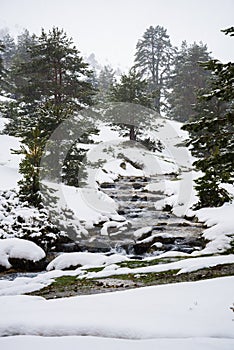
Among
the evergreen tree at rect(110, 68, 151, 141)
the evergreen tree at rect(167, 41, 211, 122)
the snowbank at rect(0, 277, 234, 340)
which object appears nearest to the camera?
the snowbank at rect(0, 277, 234, 340)

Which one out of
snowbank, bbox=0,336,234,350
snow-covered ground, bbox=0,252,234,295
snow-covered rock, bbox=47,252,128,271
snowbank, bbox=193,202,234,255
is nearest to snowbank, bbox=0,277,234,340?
snowbank, bbox=0,336,234,350

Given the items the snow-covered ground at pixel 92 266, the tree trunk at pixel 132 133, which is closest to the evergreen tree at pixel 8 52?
the tree trunk at pixel 132 133

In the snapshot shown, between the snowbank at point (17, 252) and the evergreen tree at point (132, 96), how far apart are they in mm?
26018

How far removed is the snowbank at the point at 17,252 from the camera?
10620 millimetres

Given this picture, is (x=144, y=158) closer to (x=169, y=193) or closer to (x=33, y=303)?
(x=169, y=193)

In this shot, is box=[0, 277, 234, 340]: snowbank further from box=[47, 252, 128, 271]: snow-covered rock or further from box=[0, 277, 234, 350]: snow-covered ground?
box=[47, 252, 128, 271]: snow-covered rock

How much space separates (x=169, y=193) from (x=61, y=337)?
1898cm

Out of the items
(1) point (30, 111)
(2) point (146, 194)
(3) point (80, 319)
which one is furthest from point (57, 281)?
(1) point (30, 111)

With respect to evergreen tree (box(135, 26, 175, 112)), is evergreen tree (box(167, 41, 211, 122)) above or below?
below

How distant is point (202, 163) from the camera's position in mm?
8516

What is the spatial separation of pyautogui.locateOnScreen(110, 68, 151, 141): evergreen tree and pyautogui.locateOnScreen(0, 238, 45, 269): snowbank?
26.0 m

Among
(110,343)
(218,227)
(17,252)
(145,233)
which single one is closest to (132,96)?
(145,233)

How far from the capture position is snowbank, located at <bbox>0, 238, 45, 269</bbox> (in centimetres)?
1062

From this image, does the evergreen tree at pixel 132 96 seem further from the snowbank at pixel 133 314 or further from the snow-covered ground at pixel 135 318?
the snow-covered ground at pixel 135 318
